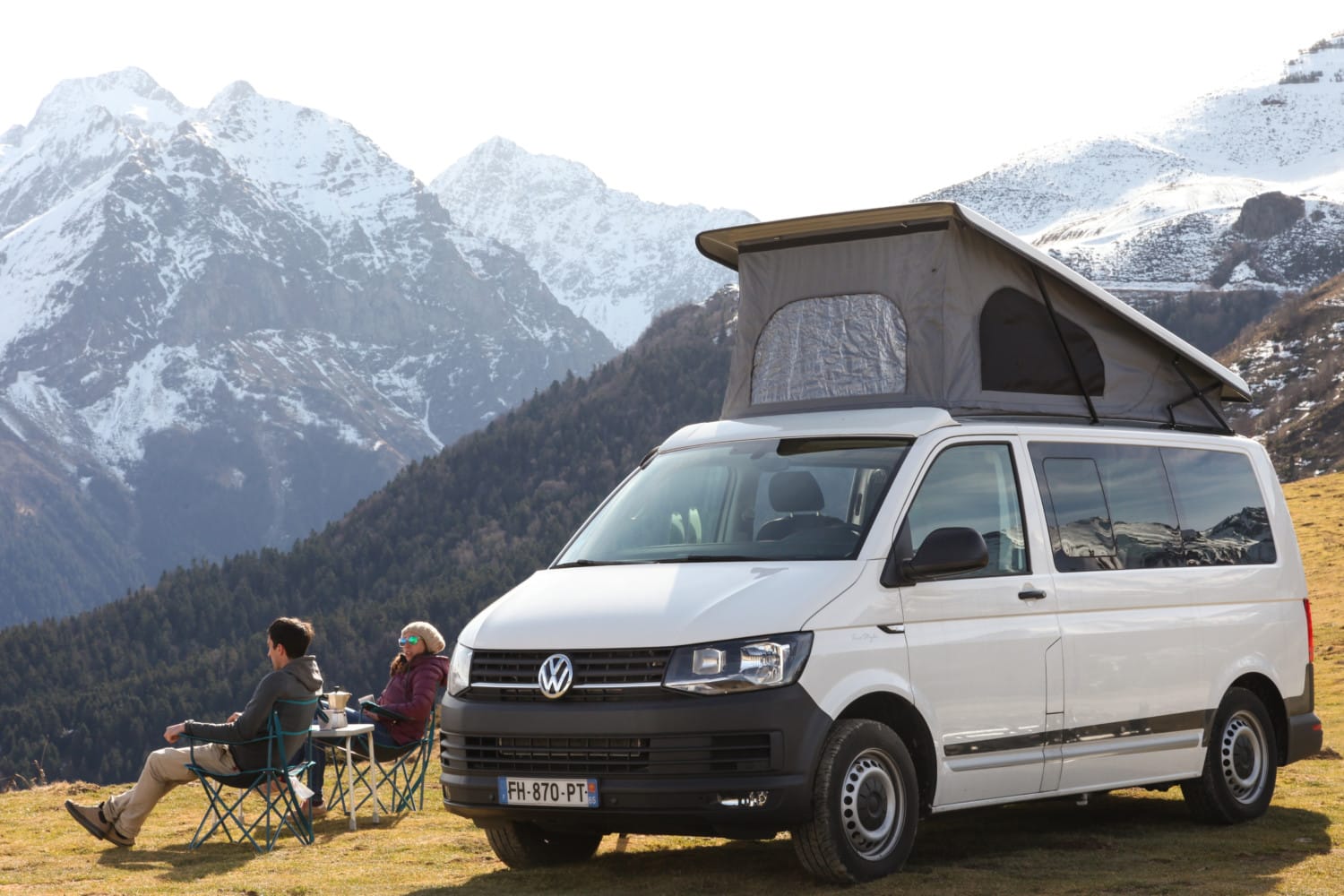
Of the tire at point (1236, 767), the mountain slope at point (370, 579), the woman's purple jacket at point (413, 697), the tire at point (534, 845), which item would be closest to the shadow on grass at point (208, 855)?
the woman's purple jacket at point (413, 697)

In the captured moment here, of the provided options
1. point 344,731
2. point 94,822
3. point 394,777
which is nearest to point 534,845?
point 344,731

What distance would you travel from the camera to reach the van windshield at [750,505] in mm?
8023

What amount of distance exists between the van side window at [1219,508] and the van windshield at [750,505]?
→ 252cm

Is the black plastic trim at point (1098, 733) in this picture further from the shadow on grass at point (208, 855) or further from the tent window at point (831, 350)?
the shadow on grass at point (208, 855)

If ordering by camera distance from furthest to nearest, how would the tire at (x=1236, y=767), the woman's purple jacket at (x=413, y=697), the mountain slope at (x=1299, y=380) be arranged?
the mountain slope at (x=1299, y=380)
the woman's purple jacket at (x=413, y=697)
the tire at (x=1236, y=767)

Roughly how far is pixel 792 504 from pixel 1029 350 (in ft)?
7.61

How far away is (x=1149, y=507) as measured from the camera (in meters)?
9.67

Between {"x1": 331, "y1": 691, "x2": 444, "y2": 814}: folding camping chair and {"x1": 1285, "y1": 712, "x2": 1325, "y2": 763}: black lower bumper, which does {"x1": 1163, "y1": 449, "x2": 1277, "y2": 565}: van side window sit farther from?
{"x1": 331, "y1": 691, "x2": 444, "y2": 814}: folding camping chair

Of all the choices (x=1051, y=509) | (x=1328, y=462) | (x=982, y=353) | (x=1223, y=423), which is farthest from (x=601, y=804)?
(x=1328, y=462)

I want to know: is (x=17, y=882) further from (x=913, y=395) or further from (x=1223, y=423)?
(x=1223, y=423)

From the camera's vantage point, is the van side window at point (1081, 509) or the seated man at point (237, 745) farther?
the seated man at point (237, 745)

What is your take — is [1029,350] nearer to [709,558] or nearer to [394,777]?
[709,558]

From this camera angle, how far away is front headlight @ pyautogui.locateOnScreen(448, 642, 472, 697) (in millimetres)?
7906

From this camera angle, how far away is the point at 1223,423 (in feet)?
36.2
